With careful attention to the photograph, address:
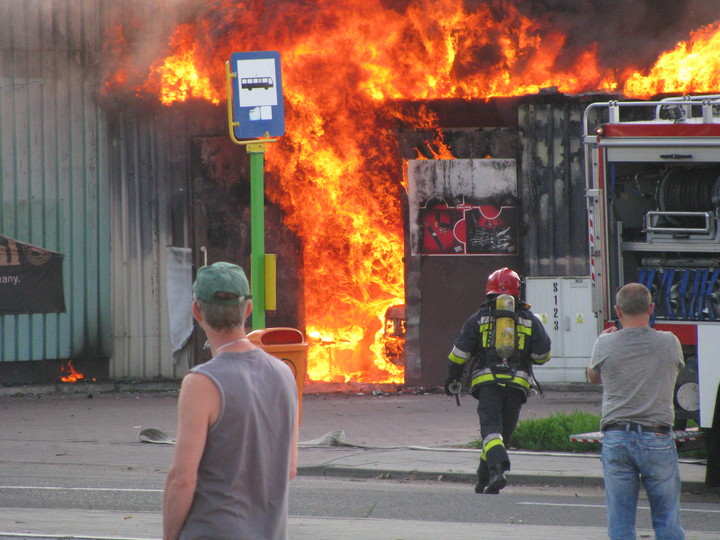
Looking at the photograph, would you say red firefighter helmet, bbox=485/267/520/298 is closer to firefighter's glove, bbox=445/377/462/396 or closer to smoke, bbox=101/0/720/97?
firefighter's glove, bbox=445/377/462/396

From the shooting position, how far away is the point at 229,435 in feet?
11.5

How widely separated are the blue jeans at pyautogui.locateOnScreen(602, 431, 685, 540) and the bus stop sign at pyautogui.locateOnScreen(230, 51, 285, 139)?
3309 millimetres

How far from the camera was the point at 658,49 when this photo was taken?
1730 centimetres

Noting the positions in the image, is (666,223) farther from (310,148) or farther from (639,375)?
(310,148)

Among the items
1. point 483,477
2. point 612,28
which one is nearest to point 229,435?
point 483,477

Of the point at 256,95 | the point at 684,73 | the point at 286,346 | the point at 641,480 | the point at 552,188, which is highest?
the point at 684,73

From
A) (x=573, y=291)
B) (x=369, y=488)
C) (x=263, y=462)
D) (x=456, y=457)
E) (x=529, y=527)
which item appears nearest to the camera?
(x=263, y=462)

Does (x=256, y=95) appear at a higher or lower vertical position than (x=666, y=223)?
higher

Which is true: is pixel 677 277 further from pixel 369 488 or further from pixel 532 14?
pixel 532 14

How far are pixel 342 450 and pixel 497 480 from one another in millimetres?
3730

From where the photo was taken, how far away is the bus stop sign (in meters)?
7.67

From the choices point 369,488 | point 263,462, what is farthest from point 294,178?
point 263,462

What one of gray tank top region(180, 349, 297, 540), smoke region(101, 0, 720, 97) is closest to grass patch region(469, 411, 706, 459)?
smoke region(101, 0, 720, 97)

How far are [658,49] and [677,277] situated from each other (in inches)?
335
